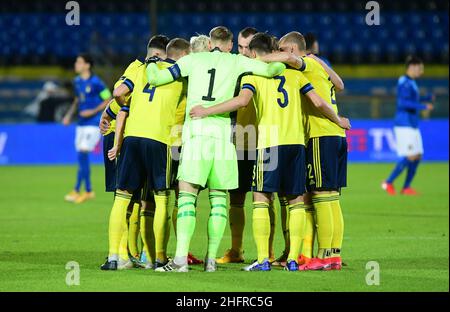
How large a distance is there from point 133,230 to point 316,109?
221cm

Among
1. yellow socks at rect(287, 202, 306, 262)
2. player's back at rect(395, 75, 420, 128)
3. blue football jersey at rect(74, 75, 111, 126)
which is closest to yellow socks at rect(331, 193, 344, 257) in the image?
yellow socks at rect(287, 202, 306, 262)

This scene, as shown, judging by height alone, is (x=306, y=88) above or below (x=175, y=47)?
below

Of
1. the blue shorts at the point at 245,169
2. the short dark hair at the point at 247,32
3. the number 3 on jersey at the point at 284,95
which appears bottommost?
the blue shorts at the point at 245,169

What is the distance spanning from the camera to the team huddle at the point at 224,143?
25.7 ft

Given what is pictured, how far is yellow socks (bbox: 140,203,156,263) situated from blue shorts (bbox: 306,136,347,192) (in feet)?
4.96

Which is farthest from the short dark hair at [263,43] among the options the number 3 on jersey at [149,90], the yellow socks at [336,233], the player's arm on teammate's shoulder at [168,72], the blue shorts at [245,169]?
the yellow socks at [336,233]

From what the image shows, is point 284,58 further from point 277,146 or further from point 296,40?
point 277,146

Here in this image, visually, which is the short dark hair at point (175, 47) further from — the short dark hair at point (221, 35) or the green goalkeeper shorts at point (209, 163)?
the green goalkeeper shorts at point (209, 163)

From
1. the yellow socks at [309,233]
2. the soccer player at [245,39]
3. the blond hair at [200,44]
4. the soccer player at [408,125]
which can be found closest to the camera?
the blond hair at [200,44]

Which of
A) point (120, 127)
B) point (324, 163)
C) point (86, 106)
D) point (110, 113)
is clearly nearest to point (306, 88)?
point (324, 163)

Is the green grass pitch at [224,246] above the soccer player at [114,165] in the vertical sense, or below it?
below

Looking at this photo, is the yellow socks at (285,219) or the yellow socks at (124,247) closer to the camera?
the yellow socks at (124,247)

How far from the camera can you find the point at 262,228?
8.04m
